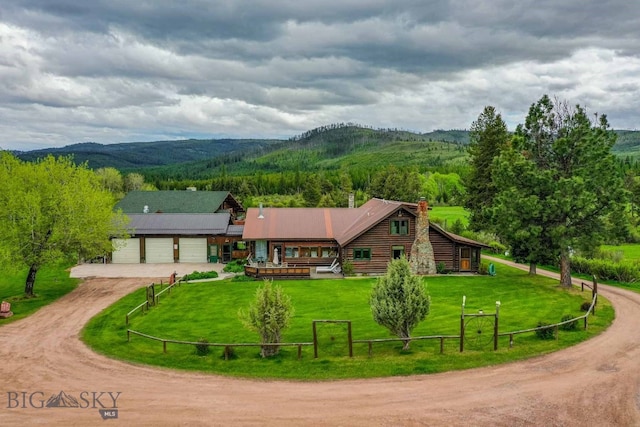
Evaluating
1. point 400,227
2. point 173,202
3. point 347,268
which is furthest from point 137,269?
point 400,227

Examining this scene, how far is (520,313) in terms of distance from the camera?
92.8 feet

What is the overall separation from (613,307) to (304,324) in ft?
60.0

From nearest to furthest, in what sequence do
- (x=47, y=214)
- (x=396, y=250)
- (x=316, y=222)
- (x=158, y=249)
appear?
(x=47, y=214) → (x=396, y=250) → (x=316, y=222) → (x=158, y=249)

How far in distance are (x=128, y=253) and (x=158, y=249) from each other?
299cm

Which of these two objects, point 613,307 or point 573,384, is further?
point 613,307

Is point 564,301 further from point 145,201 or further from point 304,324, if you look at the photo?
point 145,201

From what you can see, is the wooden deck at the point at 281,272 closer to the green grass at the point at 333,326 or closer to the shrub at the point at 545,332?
the green grass at the point at 333,326

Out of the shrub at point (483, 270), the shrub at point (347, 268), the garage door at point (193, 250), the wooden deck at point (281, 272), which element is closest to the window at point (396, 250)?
the shrub at point (347, 268)

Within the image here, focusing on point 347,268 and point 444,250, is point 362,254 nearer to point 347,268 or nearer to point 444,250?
point 347,268

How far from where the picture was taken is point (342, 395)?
16969mm

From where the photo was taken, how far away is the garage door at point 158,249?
50062 millimetres

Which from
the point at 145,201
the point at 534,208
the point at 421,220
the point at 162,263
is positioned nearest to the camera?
the point at 534,208

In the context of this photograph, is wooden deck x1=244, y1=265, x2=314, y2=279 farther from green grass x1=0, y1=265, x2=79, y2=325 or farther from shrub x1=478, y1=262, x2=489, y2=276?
shrub x1=478, y1=262, x2=489, y2=276

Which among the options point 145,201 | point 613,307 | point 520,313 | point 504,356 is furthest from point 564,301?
point 145,201
